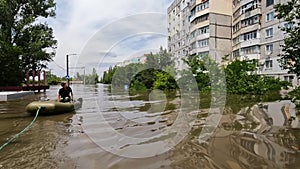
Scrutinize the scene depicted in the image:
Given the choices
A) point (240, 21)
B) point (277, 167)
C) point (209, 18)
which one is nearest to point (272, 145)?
point (277, 167)

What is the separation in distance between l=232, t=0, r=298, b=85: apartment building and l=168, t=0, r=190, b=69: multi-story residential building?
1535cm

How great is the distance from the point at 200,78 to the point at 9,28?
2392 cm

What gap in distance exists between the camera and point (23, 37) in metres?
33.0

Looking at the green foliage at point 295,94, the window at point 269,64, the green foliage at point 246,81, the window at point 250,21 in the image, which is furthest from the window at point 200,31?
the green foliage at point 295,94

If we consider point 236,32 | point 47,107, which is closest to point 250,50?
point 236,32

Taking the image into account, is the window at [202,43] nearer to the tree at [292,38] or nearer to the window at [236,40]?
the window at [236,40]

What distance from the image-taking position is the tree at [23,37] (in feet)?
95.3

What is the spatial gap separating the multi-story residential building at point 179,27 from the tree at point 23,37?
27134mm

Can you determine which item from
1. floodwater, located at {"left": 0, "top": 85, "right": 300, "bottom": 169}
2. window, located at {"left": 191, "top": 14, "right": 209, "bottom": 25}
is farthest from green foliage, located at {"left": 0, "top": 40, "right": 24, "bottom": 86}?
window, located at {"left": 191, "top": 14, "right": 209, "bottom": 25}

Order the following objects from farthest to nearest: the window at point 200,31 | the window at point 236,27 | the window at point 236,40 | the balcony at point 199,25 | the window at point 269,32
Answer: the window at point 200,31 → the balcony at point 199,25 → the window at point 236,27 → the window at point 236,40 → the window at point 269,32

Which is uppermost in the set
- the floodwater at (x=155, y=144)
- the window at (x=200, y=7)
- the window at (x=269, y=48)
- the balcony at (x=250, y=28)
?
the window at (x=200, y=7)

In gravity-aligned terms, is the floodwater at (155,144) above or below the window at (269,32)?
below

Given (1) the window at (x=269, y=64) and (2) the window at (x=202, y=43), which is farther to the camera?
(2) the window at (x=202, y=43)

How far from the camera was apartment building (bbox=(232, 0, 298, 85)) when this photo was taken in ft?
113
